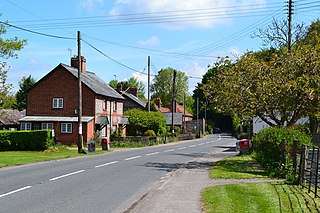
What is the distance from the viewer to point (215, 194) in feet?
44.3

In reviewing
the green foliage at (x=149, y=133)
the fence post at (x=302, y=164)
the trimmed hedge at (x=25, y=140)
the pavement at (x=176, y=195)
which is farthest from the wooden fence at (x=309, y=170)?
the green foliage at (x=149, y=133)

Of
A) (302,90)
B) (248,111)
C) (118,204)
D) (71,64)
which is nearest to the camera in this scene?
(118,204)

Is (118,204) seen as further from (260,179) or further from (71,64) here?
(71,64)

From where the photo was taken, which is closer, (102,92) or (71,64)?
(102,92)

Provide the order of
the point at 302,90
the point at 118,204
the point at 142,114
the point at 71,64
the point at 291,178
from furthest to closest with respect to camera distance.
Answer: the point at 142,114
the point at 71,64
the point at 302,90
the point at 291,178
the point at 118,204

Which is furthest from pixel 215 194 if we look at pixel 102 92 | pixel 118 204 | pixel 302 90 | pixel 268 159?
pixel 102 92

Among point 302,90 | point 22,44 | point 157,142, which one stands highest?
point 22,44

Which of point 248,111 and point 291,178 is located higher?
point 248,111

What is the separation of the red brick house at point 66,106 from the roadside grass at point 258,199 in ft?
117

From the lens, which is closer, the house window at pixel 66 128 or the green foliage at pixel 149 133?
the house window at pixel 66 128

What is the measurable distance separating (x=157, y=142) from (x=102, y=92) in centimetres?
967

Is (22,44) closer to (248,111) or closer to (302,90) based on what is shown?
(248,111)

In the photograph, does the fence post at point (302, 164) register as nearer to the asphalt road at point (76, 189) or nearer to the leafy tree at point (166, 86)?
the asphalt road at point (76, 189)

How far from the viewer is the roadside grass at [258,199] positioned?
434 inches
